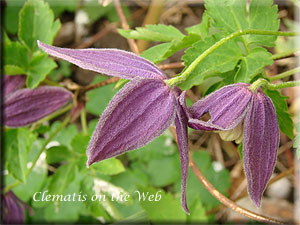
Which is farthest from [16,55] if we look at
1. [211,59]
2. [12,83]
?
[211,59]

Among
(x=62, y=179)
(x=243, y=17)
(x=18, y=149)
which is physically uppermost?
(x=243, y=17)

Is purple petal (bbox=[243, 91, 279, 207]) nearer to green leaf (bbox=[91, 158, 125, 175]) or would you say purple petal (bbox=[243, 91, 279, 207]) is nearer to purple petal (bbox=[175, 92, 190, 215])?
purple petal (bbox=[175, 92, 190, 215])

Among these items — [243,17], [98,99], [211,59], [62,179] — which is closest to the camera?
[211,59]

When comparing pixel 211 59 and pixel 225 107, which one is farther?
pixel 211 59

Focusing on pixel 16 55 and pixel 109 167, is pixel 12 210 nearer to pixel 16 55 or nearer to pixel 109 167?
pixel 109 167

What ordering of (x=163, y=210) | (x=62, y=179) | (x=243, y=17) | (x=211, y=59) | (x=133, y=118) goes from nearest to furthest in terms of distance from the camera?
1. (x=133, y=118)
2. (x=211, y=59)
3. (x=243, y=17)
4. (x=163, y=210)
5. (x=62, y=179)

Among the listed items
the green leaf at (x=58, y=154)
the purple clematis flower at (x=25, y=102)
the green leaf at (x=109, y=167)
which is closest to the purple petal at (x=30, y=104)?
the purple clematis flower at (x=25, y=102)
